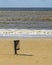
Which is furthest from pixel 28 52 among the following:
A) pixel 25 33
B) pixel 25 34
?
pixel 25 33

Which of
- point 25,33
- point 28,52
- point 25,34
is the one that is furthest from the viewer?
point 25,33

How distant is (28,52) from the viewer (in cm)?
1134

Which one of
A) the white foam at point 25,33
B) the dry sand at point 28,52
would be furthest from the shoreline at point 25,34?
the dry sand at point 28,52

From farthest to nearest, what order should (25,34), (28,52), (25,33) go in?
(25,33)
(25,34)
(28,52)

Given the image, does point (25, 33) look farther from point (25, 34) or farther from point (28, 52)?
point (28, 52)

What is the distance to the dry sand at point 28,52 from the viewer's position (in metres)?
10.6

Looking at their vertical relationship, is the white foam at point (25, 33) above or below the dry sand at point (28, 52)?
above

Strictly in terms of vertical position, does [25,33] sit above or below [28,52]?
above

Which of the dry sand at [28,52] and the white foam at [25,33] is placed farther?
the white foam at [25,33]

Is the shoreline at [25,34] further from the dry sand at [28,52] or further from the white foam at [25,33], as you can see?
the dry sand at [28,52]

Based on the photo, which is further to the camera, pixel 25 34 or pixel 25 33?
pixel 25 33

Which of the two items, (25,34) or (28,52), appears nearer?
(28,52)

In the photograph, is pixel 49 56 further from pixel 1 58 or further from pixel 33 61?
pixel 1 58

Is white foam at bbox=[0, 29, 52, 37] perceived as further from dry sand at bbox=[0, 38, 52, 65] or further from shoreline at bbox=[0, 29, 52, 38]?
dry sand at bbox=[0, 38, 52, 65]
